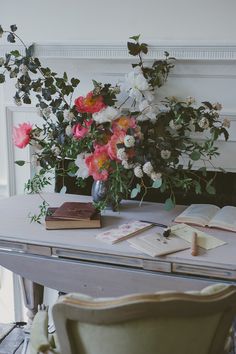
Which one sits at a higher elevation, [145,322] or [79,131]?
[79,131]

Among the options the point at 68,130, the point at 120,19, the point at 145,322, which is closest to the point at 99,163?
the point at 68,130

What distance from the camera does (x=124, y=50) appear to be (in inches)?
88.6

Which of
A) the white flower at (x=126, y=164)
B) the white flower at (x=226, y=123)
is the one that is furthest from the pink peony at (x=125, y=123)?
the white flower at (x=226, y=123)

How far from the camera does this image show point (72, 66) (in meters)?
2.44

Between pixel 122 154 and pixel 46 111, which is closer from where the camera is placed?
pixel 122 154

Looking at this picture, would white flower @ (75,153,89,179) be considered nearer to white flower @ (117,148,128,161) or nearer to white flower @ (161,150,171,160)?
white flower @ (117,148,128,161)

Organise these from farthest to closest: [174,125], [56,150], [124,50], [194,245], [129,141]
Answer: [124,50] → [56,150] → [174,125] → [129,141] → [194,245]

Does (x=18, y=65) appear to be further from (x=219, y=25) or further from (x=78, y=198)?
(x=219, y=25)

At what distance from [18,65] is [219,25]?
85 cm

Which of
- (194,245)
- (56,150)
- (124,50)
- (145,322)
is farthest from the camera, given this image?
(124,50)

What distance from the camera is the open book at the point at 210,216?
1.97 metres

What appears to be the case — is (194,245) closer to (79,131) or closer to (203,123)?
(203,123)

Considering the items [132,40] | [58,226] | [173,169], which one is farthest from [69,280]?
[132,40]

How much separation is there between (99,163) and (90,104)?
241mm
